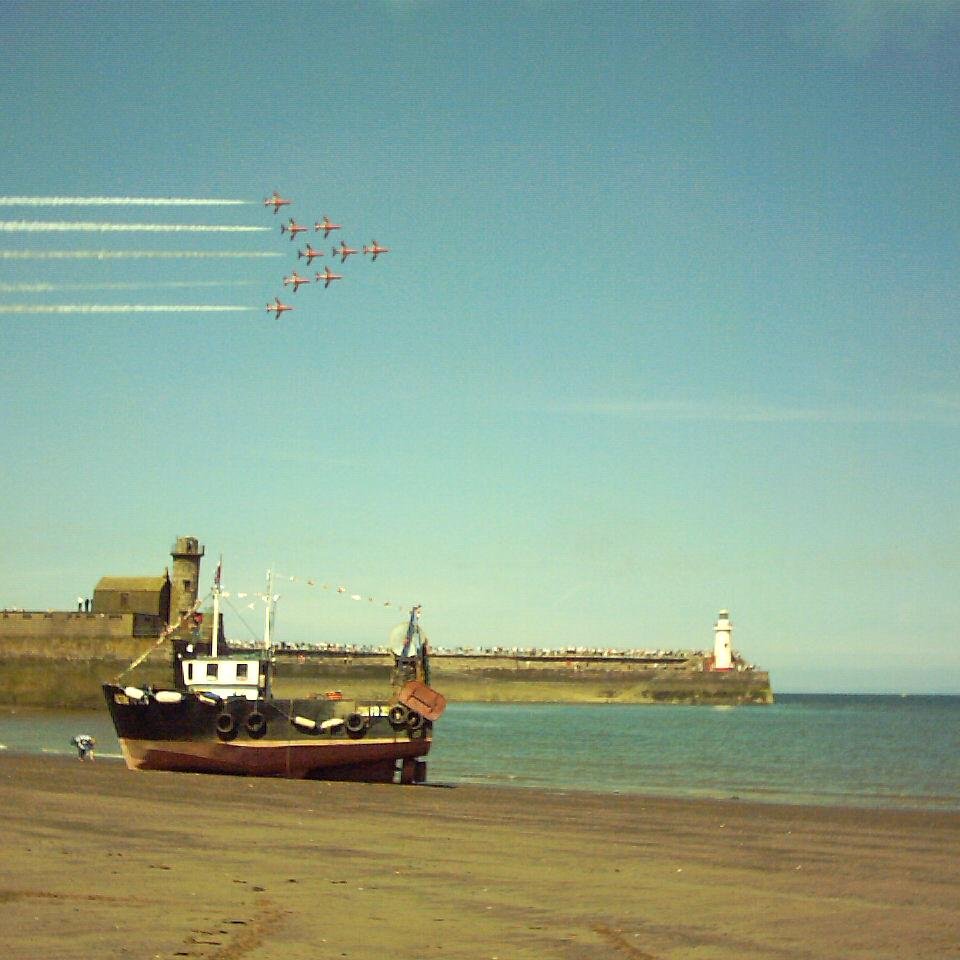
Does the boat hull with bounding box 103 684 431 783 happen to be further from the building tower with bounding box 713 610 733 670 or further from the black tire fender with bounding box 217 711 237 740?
the building tower with bounding box 713 610 733 670

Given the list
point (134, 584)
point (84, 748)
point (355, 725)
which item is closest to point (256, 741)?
point (355, 725)

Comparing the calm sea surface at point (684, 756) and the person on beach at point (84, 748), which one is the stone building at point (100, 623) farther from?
the person on beach at point (84, 748)

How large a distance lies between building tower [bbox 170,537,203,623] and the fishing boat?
77852mm

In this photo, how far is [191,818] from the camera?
2488cm

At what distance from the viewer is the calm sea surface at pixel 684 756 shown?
4369 centimetres

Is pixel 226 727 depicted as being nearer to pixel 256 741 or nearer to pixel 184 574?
pixel 256 741

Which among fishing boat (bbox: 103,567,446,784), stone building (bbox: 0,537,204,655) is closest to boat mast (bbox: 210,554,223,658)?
fishing boat (bbox: 103,567,446,784)

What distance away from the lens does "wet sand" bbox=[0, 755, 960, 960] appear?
13031 mm

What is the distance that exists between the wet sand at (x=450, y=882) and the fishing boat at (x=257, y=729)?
415 inches

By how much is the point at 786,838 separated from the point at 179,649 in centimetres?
2707

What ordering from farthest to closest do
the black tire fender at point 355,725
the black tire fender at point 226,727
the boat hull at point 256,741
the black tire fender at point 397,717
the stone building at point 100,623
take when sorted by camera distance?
1. the stone building at point 100,623
2. the black tire fender at point 397,717
3. the black tire fender at point 355,725
4. the black tire fender at point 226,727
5. the boat hull at point 256,741

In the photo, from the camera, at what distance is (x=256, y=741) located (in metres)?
41.9

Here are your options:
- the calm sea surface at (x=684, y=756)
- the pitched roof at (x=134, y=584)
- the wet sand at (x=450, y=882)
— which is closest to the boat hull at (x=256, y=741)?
the calm sea surface at (x=684, y=756)

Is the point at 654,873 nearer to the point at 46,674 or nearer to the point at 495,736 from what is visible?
the point at 495,736
